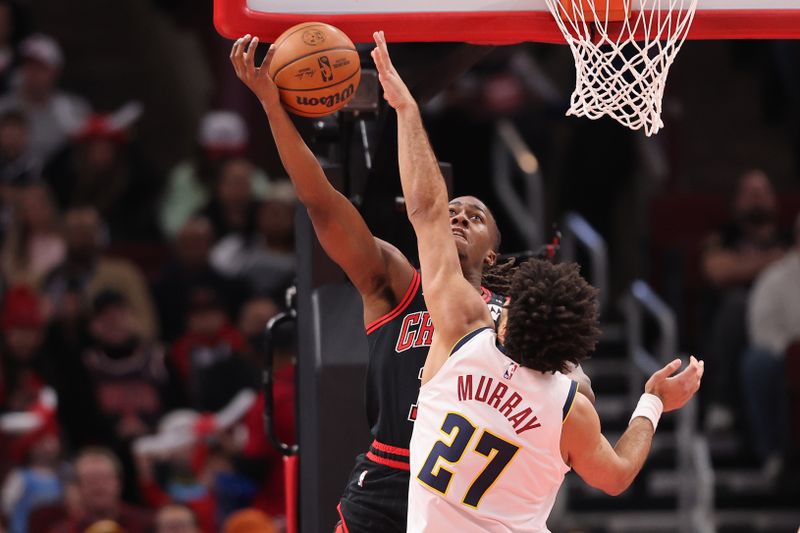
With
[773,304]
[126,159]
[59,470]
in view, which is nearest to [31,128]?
[126,159]

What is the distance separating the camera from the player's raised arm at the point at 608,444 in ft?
15.6

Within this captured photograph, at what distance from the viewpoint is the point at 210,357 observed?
10.5 meters

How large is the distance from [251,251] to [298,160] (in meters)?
6.25

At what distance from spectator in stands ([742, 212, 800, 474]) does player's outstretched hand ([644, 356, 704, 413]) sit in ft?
19.7

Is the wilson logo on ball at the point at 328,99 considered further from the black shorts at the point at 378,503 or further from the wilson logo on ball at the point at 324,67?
the black shorts at the point at 378,503

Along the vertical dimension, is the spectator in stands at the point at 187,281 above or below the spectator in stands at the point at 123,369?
above

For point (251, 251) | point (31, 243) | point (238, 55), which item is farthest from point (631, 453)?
point (31, 243)

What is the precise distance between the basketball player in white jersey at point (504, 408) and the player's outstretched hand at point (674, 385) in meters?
0.38

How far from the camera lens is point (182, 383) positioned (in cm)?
1033

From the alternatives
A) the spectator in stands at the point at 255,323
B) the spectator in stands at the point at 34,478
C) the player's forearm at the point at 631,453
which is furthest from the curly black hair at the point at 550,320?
the spectator in stands at the point at 255,323

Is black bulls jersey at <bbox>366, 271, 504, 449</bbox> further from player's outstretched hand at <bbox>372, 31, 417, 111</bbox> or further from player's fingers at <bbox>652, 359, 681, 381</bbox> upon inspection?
player's outstretched hand at <bbox>372, 31, 417, 111</bbox>

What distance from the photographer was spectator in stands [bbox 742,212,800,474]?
1096cm

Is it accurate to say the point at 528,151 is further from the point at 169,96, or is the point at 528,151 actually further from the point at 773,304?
the point at 169,96

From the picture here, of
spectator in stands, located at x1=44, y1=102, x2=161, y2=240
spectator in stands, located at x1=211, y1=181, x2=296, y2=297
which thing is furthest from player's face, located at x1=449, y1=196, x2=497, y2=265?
spectator in stands, located at x1=44, y1=102, x2=161, y2=240
